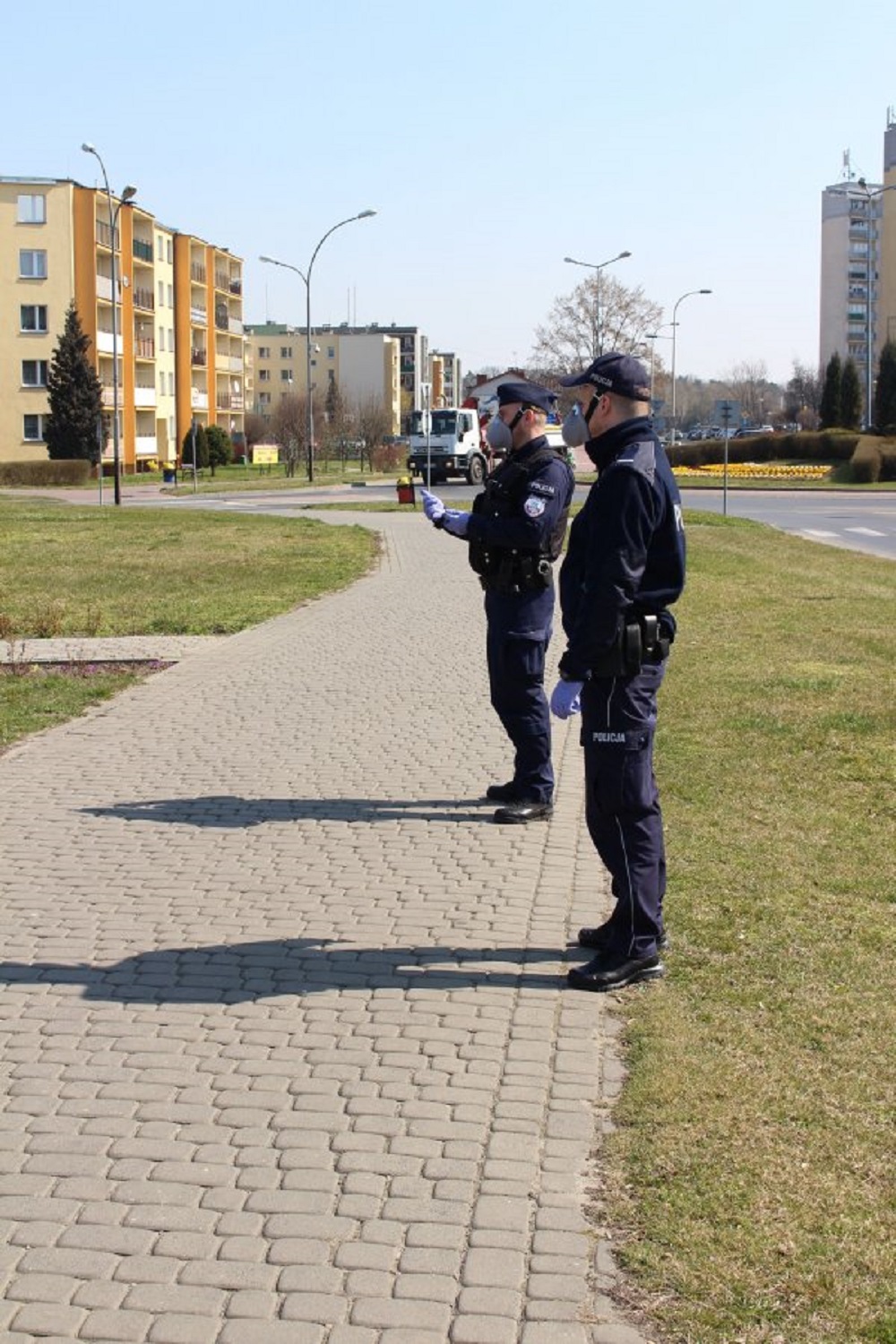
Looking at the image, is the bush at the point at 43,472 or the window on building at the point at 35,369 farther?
the window on building at the point at 35,369

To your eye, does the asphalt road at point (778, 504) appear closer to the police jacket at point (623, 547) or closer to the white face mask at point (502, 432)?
the white face mask at point (502, 432)

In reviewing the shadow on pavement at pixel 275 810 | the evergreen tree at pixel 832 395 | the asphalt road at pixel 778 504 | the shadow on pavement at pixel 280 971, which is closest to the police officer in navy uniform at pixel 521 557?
the shadow on pavement at pixel 275 810

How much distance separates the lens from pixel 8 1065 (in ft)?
15.3

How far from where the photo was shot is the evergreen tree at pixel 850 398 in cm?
7412

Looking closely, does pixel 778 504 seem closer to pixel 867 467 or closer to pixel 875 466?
pixel 867 467

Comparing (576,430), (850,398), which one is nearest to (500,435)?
(576,430)

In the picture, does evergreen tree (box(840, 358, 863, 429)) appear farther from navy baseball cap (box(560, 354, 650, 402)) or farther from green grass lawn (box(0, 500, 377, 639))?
navy baseball cap (box(560, 354, 650, 402))

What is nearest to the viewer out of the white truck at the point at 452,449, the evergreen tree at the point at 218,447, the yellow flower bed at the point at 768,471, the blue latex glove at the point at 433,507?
the blue latex glove at the point at 433,507

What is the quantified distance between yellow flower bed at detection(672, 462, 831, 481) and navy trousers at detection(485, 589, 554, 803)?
5205 cm

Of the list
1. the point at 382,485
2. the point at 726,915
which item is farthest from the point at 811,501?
the point at 726,915

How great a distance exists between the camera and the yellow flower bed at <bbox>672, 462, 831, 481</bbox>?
60.8 metres

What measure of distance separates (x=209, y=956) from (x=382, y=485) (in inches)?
1944

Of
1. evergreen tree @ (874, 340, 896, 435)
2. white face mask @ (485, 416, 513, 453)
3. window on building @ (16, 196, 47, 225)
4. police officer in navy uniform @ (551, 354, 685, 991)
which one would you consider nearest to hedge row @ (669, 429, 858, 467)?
evergreen tree @ (874, 340, 896, 435)

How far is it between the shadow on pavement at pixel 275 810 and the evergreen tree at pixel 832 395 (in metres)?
70.2
